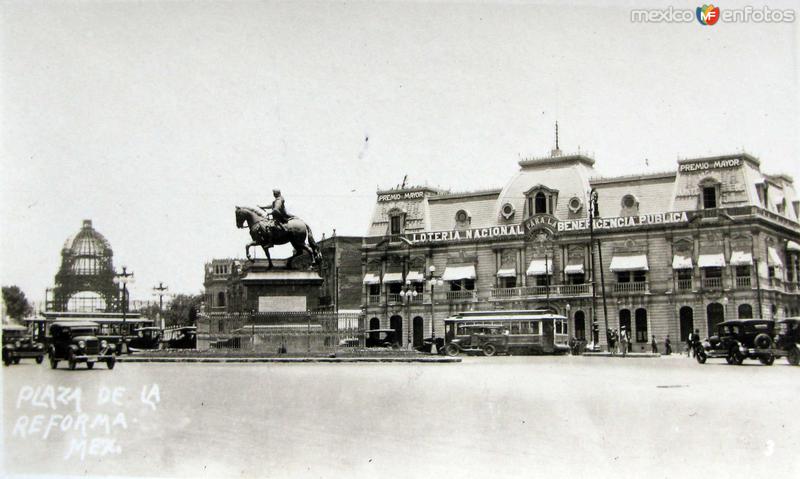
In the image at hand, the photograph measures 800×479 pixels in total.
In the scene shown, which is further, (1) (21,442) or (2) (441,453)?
(1) (21,442)

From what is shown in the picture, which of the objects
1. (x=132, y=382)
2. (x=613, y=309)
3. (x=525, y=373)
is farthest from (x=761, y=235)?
(x=132, y=382)

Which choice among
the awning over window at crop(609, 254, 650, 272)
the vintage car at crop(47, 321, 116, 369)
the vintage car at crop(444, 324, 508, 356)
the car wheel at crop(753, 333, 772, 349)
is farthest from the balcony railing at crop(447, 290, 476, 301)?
the vintage car at crop(47, 321, 116, 369)

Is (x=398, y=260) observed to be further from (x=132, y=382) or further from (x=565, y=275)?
(x=132, y=382)

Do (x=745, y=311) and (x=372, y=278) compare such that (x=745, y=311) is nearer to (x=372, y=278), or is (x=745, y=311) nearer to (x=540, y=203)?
(x=540, y=203)

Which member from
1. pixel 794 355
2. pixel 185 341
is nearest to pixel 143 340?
pixel 185 341

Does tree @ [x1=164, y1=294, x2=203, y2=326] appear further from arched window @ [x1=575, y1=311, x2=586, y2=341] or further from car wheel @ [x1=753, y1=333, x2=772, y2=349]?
car wheel @ [x1=753, y1=333, x2=772, y2=349]
